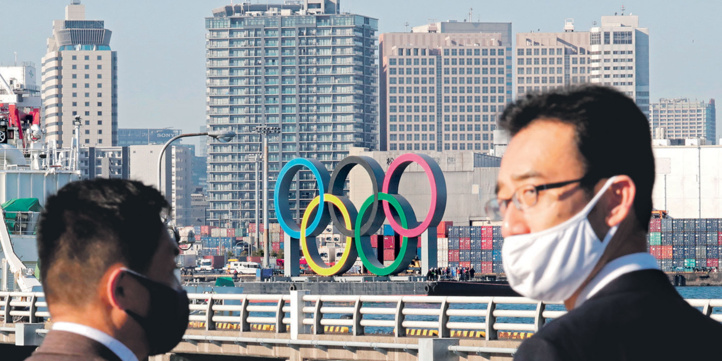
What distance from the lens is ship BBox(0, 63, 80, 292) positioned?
39812mm

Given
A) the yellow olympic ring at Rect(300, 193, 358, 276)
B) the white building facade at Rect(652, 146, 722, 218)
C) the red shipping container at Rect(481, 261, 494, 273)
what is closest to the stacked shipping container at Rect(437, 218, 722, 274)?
the red shipping container at Rect(481, 261, 494, 273)

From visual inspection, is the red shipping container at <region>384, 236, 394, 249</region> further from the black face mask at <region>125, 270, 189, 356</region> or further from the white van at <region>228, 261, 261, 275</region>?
the black face mask at <region>125, 270, 189, 356</region>

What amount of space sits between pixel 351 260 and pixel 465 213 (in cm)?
11363

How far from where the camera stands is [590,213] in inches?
134

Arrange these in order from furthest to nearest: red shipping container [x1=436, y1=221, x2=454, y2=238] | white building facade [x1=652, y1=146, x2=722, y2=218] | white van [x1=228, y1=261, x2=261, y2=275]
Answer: white building facade [x1=652, y1=146, x2=722, y2=218] → red shipping container [x1=436, y1=221, x2=454, y2=238] → white van [x1=228, y1=261, x2=261, y2=275]

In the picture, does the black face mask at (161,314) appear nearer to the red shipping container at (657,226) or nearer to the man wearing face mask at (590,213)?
the man wearing face mask at (590,213)

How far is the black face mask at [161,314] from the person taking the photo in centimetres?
361

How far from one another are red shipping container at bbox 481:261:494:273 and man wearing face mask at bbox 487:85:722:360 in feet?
459

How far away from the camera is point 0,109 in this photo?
2007 inches

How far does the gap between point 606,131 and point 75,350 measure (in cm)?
184

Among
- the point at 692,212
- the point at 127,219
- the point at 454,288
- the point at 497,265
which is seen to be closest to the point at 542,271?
the point at 127,219

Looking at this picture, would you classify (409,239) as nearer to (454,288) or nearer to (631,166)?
(454,288)

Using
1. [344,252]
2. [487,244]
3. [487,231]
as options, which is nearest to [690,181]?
[487,231]

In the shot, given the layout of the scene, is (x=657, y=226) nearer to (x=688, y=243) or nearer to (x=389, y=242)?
(x=688, y=243)
